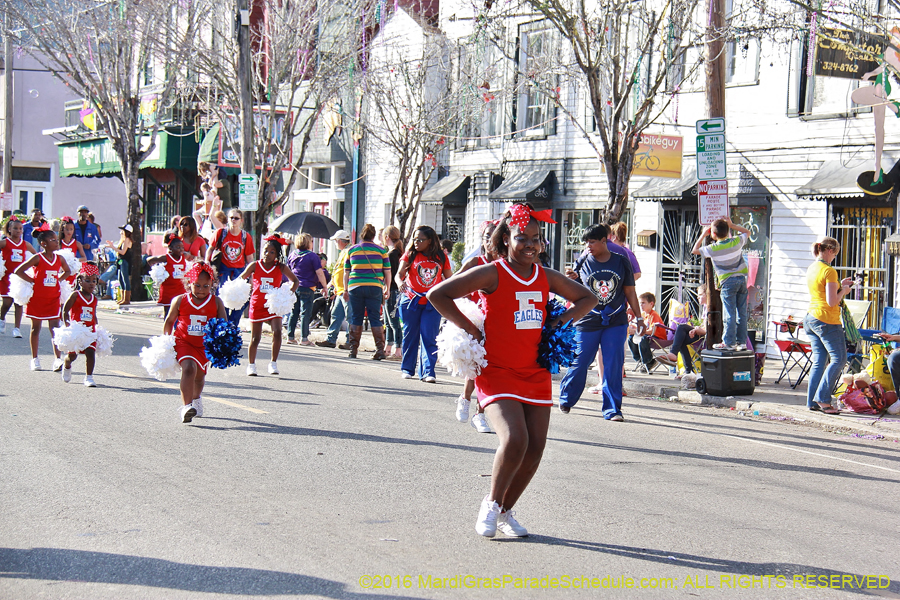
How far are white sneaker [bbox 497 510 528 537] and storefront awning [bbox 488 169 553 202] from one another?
15.1 meters

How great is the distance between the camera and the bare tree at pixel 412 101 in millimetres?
20891

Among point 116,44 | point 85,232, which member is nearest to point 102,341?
point 85,232

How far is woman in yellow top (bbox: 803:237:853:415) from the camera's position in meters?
10.1

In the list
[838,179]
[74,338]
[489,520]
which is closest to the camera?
[489,520]

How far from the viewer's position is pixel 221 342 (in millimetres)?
8336

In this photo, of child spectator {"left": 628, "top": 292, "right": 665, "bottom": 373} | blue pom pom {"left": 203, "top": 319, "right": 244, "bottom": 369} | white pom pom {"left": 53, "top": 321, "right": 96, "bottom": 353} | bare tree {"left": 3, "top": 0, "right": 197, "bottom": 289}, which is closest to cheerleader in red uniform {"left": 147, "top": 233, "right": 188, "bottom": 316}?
white pom pom {"left": 53, "top": 321, "right": 96, "bottom": 353}

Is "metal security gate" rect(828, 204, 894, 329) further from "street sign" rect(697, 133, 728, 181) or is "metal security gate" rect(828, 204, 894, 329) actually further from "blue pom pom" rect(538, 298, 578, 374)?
"blue pom pom" rect(538, 298, 578, 374)

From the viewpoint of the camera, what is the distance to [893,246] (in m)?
13.9

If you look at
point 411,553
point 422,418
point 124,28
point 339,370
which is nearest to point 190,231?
point 339,370

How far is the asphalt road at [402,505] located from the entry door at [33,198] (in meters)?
36.1

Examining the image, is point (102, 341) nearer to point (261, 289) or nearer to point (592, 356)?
point (261, 289)

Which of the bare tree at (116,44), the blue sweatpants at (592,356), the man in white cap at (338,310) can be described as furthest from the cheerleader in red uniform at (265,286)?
the bare tree at (116,44)

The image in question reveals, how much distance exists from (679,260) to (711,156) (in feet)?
20.7

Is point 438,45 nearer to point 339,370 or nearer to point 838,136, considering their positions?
point 838,136
